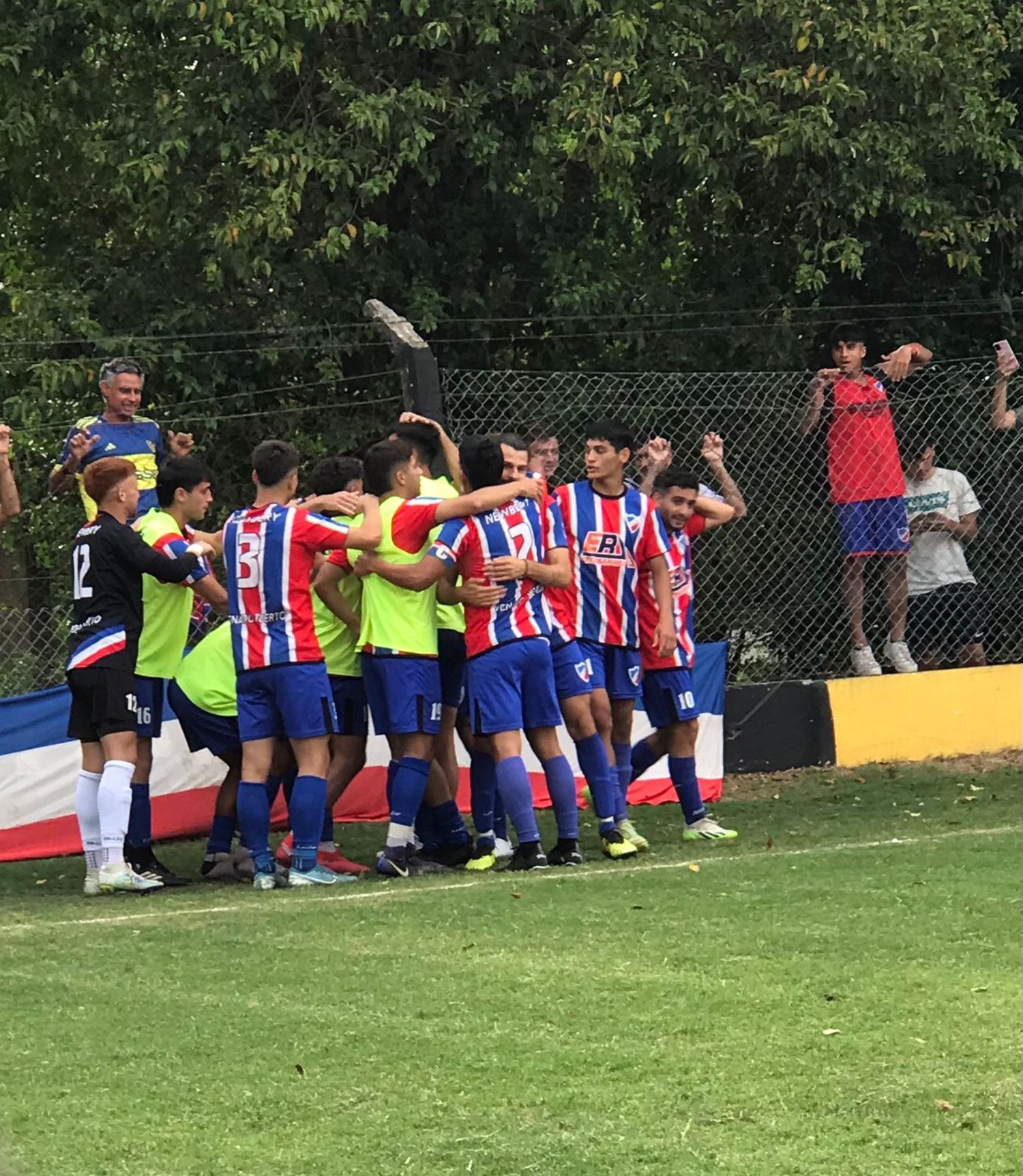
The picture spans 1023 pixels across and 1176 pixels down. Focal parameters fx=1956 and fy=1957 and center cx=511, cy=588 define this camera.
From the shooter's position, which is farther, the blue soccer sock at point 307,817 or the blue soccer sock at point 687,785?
the blue soccer sock at point 687,785

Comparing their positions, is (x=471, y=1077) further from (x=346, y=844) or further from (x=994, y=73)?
(x=994, y=73)

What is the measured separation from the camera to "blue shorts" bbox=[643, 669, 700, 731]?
381 inches

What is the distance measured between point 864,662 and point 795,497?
3.68 feet

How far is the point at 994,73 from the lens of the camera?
1288 cm

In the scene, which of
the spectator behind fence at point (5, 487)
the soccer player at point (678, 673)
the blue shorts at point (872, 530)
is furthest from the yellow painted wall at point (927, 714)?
the spectator behind fence at point (5, 487)

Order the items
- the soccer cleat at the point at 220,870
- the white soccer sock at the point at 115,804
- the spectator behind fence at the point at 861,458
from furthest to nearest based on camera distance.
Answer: the spectator behind fence at the point at 861,458
the soccer cleat at the point at 220,870
the white soccer sock at the point at 115,804

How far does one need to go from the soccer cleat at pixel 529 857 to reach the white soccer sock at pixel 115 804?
1731mm

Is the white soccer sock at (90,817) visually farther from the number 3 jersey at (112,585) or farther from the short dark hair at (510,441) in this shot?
the short dark hair at (510,441)

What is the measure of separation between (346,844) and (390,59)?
5.40 m

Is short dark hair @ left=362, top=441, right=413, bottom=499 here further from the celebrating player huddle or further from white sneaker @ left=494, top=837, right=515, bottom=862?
white sneaker @ left=494, top=837, right=515, bottom=862

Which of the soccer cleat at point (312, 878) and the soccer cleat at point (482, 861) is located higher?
the soccer cleat at point (312, 878)

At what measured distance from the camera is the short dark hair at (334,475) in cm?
938

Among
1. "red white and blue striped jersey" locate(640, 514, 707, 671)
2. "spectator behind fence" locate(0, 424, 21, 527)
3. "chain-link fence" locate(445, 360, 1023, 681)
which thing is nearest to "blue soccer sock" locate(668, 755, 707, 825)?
"red white and blue striped jersey" locate(640, 514, 707, 671)

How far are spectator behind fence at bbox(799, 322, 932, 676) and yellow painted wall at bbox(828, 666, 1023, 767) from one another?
0.23 meters
